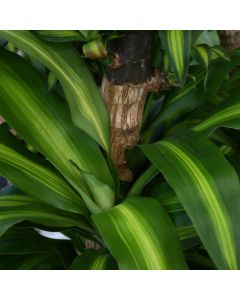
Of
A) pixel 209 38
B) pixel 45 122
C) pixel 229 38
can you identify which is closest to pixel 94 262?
pixel 45 122

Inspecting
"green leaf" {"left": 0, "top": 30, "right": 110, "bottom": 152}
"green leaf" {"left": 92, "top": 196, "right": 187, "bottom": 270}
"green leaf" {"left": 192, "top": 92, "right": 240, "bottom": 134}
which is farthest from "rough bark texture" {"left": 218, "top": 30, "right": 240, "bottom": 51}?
"green leaf" {"left": 92, "top": 196, "right": 187, "bottom": 270}

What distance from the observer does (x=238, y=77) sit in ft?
2.79

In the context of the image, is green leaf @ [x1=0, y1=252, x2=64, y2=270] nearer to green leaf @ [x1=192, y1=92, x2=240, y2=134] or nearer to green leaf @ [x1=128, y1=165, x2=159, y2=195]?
green leaf @ [x1=128, y1=165, x2=159, y2=195]

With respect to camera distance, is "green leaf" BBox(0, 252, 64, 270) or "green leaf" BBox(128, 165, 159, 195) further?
"green leaf" BBox(0, 252, 64, 270)

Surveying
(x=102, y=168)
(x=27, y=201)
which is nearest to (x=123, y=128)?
(x=102, y=168)

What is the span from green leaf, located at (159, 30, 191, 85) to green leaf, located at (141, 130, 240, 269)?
0.38 ft

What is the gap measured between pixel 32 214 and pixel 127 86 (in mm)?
258

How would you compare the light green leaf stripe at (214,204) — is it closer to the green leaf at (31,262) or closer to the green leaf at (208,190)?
the green leaf at (208,190)

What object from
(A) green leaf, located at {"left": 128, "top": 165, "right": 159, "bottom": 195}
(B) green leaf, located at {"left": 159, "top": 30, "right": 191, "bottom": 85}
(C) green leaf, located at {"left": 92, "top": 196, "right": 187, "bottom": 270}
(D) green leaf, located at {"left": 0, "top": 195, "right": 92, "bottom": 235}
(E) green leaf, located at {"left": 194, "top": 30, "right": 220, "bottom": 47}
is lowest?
(C) green leaf, located at {"left": 92, "top": 196, "right": 187, "bottom": 270}

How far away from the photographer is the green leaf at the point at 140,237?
1.87ft

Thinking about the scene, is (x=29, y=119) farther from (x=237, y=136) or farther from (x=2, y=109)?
(x=237, y=136)

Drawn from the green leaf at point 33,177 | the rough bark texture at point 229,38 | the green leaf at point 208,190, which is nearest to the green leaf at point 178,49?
the green leaf at point 208,190

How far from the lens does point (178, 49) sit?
628 mm

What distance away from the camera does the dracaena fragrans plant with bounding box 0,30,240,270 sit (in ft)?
1.98
